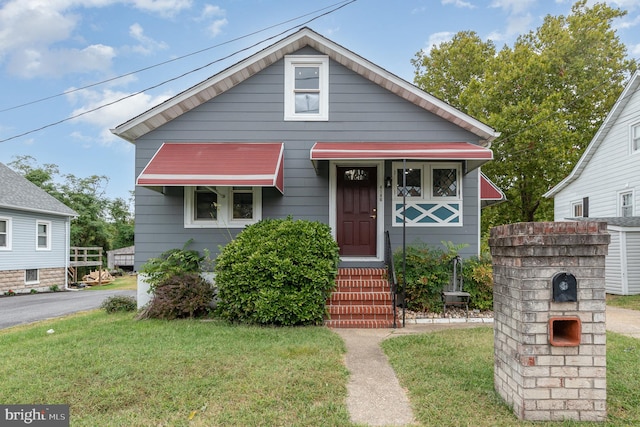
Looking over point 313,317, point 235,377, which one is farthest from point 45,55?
point 235,377

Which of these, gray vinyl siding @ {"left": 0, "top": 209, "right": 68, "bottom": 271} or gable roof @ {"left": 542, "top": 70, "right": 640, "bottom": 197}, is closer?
gable roof @ {"left": 542, "top": 70, "right": 640, "bottom": 197}

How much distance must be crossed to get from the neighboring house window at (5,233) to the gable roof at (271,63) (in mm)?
10388

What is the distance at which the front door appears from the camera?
27.3 feet

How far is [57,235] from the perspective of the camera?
680 inches

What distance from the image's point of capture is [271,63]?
8.24m

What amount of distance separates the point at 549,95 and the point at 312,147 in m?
14.9

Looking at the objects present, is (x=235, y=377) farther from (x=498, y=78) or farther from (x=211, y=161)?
(x=498, y=78)

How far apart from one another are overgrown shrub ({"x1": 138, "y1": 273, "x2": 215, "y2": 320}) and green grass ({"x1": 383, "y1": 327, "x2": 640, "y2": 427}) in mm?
3654

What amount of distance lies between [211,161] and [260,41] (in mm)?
3461

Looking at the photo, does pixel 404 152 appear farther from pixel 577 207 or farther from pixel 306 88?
pixel 577 207

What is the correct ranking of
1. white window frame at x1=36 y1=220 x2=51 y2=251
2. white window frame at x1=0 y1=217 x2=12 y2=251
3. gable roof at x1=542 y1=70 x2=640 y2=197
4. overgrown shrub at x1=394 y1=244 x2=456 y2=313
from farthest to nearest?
white window frame at x1=36 y1=220 x2=51 y2=251, white window frame at x1=0 y1=217 x2=12 y2=251, gable roof at x1=542 y1=70 x2=640 y2=197, overgrown shrub at x1=394 y1=244 x2=456 y2=313

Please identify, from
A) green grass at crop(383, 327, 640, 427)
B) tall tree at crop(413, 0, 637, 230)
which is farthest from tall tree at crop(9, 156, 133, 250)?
green grass at crop(383, 327, 640, 427)

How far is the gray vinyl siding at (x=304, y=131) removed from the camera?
8.14 metres

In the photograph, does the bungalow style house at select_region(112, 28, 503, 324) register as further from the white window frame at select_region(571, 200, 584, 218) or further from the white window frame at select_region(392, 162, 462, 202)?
the white window frame at select_region(571, 200, 584, 218)
